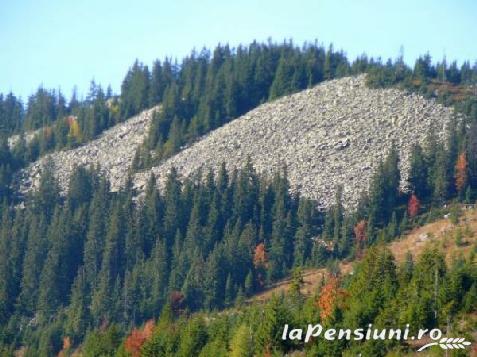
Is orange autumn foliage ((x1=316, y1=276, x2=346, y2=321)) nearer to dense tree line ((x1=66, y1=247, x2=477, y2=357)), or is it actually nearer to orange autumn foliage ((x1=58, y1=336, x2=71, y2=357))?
dense tree line ((x1=66, y1=247, x2=477, y2=357))

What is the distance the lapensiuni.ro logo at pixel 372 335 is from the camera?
3994 inches

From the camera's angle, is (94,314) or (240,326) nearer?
(240,326)

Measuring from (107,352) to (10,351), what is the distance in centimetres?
2644

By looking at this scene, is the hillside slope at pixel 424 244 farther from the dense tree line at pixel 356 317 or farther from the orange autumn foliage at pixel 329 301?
the dense tree line at pixel 356 317

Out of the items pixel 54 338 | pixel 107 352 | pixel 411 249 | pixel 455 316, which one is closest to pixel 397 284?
pixel 455 316

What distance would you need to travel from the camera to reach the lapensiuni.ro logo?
333 ft

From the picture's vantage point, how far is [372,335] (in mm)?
107625

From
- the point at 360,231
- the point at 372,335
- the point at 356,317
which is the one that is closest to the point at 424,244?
the point at 360,231

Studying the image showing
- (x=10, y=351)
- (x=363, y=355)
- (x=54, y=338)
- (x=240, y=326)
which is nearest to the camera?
(x=363, y=355)

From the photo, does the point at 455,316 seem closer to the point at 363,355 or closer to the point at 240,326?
the point at 363,355

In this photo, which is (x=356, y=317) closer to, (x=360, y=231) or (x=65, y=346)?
(x=65, y=346)

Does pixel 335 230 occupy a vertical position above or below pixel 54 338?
above

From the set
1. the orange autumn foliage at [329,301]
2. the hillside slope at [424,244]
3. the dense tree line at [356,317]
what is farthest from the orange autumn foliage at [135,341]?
the hillside slope at [424,244]

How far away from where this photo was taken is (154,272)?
636ft
